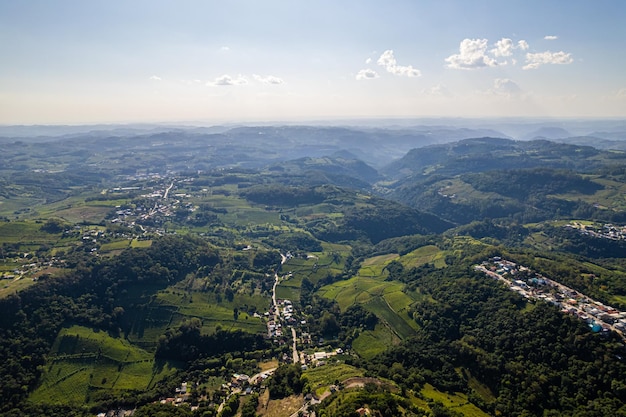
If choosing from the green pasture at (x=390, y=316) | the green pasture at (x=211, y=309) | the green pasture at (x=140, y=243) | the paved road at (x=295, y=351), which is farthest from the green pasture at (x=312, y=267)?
the green pasture at (x=140, y=243)

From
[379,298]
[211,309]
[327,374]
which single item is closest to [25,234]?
[211,309]

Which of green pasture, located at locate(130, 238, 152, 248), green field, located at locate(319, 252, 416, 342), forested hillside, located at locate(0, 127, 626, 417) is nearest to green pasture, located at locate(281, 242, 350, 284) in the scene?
forested hillside, located at locate(0, 127, 626, 417)

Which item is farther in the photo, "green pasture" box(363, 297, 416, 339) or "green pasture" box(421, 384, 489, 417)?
"green pasture" box(363, 297, 416, 339)

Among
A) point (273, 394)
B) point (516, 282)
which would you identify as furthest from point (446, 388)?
point (516, 282)

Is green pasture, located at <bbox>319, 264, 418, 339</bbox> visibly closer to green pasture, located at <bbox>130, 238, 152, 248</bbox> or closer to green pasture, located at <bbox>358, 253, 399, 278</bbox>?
green pasture, located at <bbox>358, 253, 399, 278</bbox>

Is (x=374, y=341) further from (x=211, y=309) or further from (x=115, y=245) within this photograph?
(x=115, y=245)
